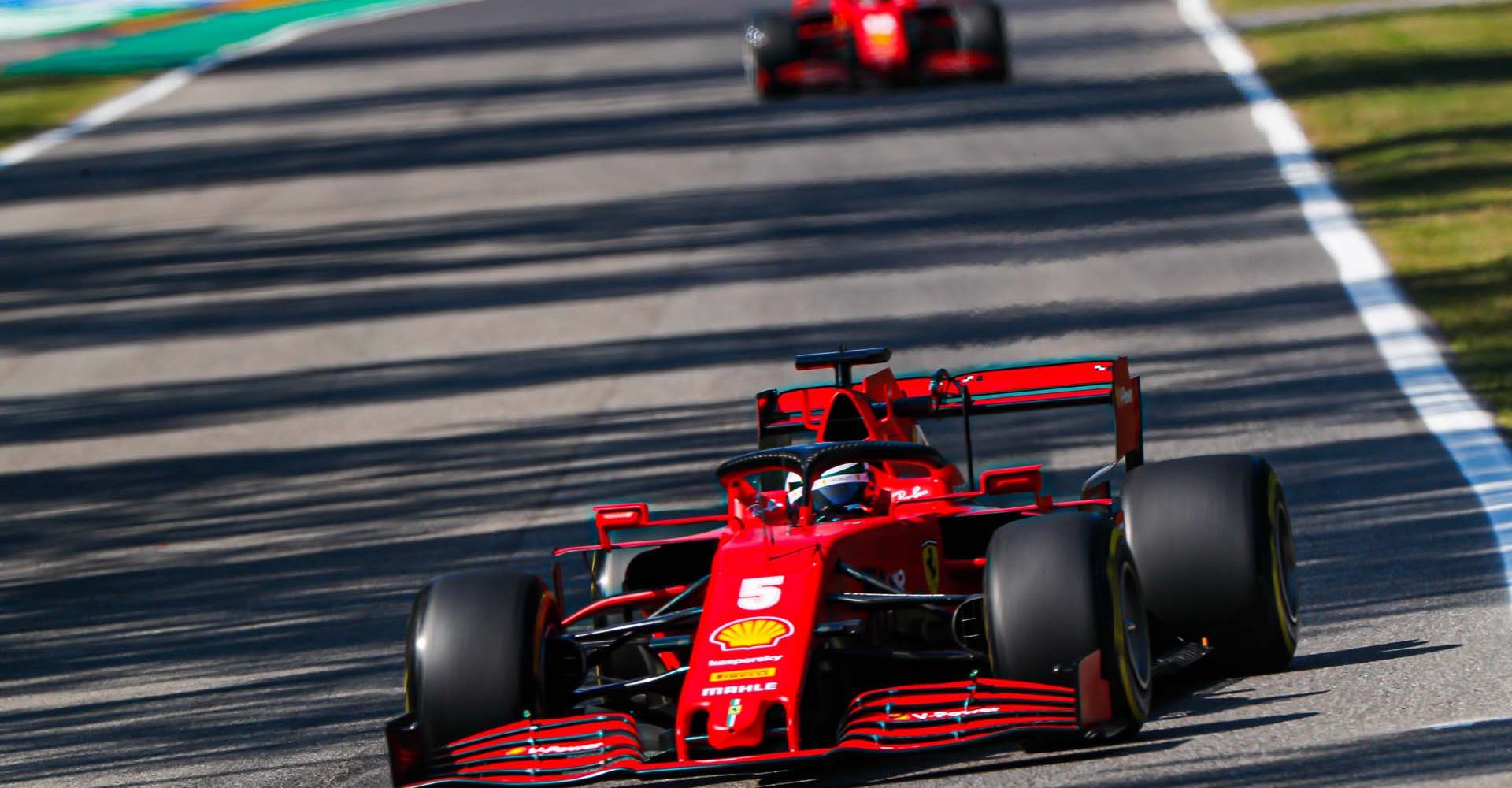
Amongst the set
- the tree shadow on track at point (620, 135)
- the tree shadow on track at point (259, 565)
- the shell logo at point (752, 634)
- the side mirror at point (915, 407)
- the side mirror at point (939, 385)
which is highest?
the tree shadow on track at point (620, 135)

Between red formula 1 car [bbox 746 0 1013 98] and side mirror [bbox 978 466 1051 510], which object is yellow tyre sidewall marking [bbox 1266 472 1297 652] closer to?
side mirror [bbox 978 466 1051 510]

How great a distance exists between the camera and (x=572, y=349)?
15469mm

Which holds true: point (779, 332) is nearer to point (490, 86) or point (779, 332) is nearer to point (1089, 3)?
point (490, 86)

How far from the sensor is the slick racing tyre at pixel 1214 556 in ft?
23.1

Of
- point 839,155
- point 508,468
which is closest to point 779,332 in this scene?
point 508,468

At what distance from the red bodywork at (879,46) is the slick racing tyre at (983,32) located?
52 millimetres

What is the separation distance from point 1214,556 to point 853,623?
4.28 feet

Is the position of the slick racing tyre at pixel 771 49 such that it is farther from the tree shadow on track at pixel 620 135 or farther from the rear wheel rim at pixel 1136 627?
the rear wheel rim at pixel 1136 627

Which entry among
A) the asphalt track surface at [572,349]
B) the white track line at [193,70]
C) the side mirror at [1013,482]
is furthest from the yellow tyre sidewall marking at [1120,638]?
the white track line at [193,70]

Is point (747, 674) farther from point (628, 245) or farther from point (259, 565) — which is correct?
point (628, 245)

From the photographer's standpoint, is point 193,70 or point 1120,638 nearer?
point 1120,638

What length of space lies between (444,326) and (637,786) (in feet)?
32.3

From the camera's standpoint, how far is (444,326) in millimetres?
16500

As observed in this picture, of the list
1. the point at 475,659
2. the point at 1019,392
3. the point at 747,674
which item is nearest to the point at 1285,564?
the point at 1019,392
